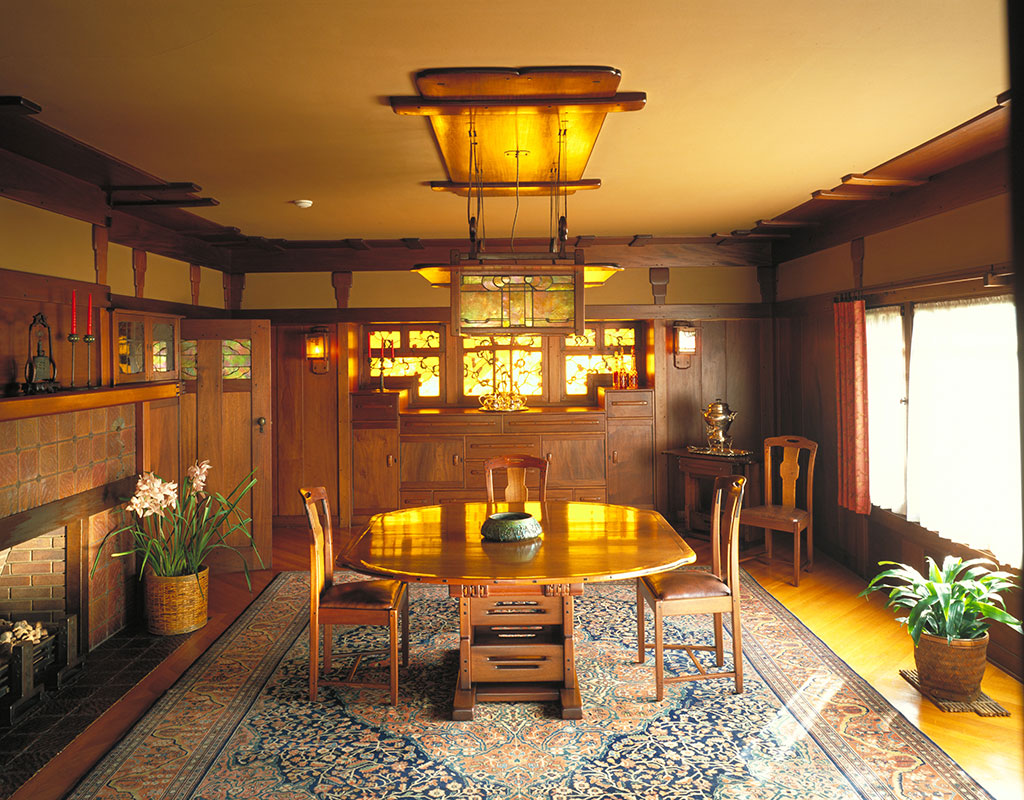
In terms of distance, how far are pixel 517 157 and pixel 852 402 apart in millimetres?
3063

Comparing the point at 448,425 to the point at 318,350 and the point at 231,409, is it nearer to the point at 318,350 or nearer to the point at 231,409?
the point at 318,350

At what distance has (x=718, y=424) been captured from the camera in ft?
21.6

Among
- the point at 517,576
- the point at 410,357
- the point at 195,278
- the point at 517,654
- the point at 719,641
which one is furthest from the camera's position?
the point at 410,357

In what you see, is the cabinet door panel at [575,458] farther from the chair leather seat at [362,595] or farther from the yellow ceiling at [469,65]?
the chair leather seat at [362,595]

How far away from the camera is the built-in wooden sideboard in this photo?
6.93 meters

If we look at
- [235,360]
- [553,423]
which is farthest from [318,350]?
[553,423]

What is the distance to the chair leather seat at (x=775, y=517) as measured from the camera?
17.3ft

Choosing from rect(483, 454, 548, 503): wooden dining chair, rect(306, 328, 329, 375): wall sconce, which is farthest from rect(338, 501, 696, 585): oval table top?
rect(306, 328, 329, 375): wall sconce

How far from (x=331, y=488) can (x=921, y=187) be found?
5301mm

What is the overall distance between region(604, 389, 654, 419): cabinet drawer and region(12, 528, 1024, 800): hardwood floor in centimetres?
185

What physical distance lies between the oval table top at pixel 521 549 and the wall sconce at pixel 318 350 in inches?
123

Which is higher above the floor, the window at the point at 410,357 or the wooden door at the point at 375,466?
the window at the point at 410,357

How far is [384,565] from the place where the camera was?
3166 millimetres

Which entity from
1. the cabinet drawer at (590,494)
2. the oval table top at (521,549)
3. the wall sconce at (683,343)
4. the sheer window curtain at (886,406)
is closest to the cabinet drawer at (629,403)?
the wall sconce at (683,343)
